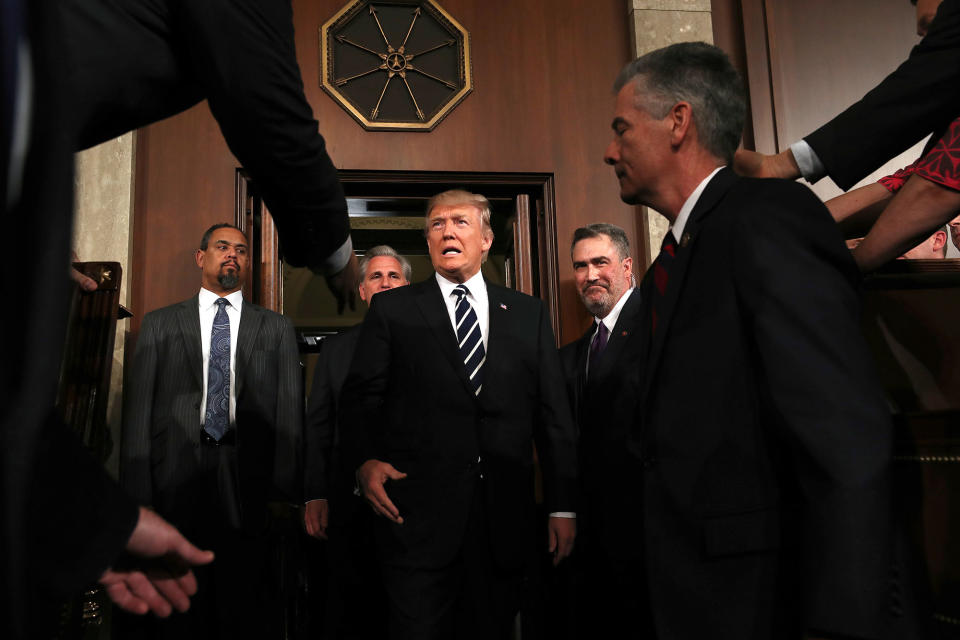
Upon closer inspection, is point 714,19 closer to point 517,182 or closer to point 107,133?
point 517,182

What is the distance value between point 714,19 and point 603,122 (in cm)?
105

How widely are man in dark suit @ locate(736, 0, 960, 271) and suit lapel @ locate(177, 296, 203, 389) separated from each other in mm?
2786

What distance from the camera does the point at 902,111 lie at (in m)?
1.54

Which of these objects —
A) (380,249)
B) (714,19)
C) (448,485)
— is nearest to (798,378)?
(448,485)

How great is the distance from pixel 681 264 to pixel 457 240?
1.73 meters

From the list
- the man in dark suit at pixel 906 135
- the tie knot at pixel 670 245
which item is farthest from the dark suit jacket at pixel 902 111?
the tie knot at pixel 670 245

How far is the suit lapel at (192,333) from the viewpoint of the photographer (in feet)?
11.5

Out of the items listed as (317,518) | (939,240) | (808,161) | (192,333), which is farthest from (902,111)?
(192,333)

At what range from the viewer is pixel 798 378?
1237 millimetres

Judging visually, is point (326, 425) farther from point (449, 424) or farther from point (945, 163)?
point (945, 163)

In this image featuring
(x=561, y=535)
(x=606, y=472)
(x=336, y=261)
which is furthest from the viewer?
(x=606, y=472)

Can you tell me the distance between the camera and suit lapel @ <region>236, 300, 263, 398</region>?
356 centimetres

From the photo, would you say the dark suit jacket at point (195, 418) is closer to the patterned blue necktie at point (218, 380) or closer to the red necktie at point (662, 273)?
the patterned blue necktie at point (218, 380)

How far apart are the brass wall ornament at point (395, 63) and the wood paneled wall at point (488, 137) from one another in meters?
0.07
